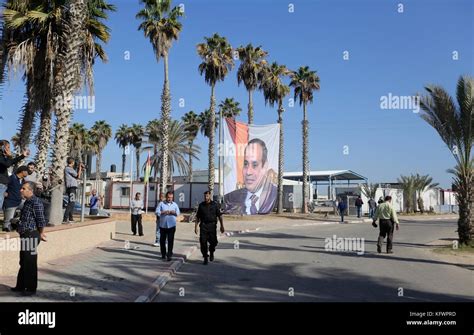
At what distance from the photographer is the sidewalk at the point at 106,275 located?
23.5 ft

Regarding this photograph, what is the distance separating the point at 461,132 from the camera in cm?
1520

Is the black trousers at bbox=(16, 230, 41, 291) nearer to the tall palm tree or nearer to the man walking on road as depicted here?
the man walking on road

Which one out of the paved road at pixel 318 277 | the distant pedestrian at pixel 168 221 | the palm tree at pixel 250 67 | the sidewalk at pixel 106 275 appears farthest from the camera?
the palm tree at pixel 250 67

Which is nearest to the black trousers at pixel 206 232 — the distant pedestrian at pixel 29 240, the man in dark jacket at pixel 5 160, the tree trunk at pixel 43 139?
the man in dark jacket at pixel 5 160

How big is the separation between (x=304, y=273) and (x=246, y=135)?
22463 mm

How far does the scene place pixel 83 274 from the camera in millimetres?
9062

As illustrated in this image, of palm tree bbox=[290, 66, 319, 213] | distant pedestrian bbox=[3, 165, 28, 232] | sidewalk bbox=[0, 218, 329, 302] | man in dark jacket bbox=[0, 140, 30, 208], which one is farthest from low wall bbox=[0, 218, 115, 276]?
palm tree bbox=[290, 66, 319, 213]

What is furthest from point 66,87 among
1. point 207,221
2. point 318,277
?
point 318,277

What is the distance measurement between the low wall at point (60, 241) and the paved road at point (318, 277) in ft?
9.64

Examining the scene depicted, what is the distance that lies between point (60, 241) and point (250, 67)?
29149 mm

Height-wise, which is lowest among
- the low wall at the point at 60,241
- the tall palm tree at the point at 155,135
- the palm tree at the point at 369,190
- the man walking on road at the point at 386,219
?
the low wall at the point at 60,241

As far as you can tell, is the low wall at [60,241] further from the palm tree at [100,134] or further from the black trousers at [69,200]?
the palm tree at [100,134]

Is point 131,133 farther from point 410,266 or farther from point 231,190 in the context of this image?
point 410,266
